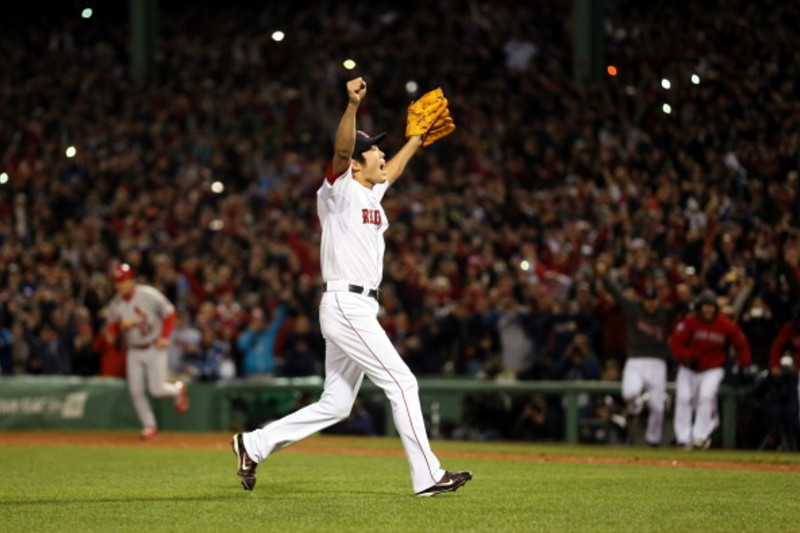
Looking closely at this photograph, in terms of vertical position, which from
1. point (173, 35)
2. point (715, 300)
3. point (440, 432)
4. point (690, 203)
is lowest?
point (440, 432)

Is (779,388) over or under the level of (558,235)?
under

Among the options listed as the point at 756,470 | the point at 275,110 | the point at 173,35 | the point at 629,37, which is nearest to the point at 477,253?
the point at 629,37

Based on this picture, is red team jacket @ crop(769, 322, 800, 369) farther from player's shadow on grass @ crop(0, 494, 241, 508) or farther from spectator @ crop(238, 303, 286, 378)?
player's shadow on grass @ crop(0, 494, 241, 508)

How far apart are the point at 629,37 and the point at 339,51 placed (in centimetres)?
615

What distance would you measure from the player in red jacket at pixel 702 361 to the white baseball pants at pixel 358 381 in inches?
286

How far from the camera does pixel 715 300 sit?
50.5 ft

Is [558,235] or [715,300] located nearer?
[715,300]

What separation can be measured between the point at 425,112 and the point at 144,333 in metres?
8.21

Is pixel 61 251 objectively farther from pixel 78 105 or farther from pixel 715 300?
pixel 715 300

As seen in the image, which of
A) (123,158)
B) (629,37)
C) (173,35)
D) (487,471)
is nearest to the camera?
(487,471)

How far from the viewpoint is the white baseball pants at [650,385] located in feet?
53.1

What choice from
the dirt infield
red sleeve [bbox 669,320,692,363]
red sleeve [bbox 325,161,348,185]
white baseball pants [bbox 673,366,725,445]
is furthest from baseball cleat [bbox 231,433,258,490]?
red sleeve [bbox 669,320,692,363]

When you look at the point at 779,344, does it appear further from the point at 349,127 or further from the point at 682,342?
the point at 349,127

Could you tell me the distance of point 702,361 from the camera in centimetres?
1555
